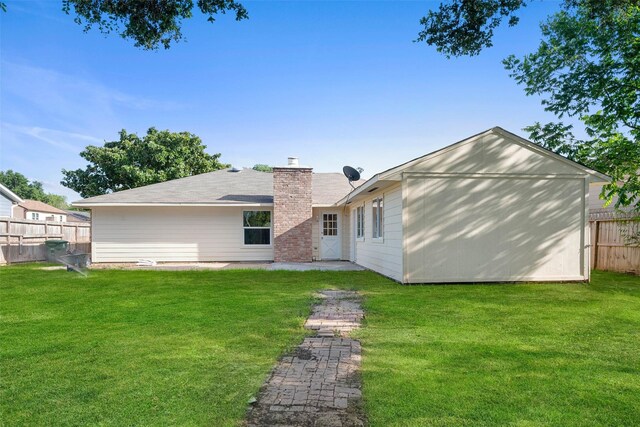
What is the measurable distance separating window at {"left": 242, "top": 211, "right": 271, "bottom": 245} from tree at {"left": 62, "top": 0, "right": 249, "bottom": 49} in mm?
9897

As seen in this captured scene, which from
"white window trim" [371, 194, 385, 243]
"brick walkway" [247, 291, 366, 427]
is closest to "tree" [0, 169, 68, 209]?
"white window trim" [371, 194, 385, 243]

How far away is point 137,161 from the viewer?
29.7m

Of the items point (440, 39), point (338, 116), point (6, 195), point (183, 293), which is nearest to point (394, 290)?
point (183, 293)

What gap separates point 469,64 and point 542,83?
215 inches

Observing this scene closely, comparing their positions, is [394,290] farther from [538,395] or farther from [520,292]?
[538,395]

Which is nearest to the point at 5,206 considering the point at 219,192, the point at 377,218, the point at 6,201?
the point at 6,201

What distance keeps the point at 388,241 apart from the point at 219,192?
28.4ft

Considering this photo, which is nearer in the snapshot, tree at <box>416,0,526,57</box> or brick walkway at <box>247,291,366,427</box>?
brick walkway at <box>247,291,366,427</box>

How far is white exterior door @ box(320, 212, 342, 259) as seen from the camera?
17078mm

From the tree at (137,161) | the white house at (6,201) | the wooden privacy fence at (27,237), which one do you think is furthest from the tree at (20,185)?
the wooden privacy fence at (27,237)

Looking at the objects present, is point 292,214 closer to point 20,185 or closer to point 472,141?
point 472,141

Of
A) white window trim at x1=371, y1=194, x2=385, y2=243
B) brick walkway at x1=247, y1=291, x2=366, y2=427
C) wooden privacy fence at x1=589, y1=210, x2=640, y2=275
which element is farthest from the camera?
wooden privacy fence at x1=589, y1=210, x2=640, y2=275

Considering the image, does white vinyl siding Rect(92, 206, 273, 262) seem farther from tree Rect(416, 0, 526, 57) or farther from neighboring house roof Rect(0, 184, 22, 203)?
neighboring house roof Rect(0, 184, 22, 203)

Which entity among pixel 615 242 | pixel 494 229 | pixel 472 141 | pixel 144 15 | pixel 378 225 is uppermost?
pixel 144 15
